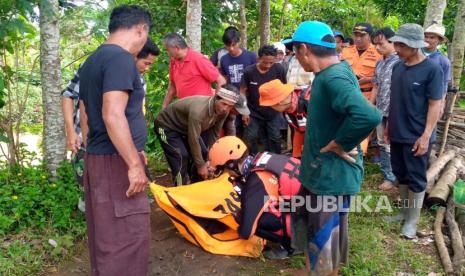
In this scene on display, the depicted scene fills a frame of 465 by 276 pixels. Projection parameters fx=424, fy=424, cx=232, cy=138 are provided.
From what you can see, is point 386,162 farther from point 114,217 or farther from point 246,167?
point 114,217

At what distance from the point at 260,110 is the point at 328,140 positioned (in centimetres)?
289

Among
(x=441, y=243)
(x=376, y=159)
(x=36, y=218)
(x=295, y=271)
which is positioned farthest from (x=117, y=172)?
(x=376, y=159)

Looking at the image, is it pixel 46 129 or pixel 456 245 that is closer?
pixel 456 245

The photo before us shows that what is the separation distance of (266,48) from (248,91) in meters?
0.62

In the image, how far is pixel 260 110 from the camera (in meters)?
5.45

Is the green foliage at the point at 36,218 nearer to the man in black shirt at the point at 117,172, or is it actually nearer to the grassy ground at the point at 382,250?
the man in black shirt at the point at 117,172

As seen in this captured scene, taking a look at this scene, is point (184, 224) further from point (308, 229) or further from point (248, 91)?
point (248, 91)

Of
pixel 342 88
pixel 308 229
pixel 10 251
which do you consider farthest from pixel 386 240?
pixel 10 251

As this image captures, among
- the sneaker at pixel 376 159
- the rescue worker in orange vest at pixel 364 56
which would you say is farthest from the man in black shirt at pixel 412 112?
the rescue worker in orange vest at pixel 364 56

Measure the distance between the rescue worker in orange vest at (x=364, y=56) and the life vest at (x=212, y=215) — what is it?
10.2 feet

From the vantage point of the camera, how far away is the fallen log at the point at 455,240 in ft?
11.0

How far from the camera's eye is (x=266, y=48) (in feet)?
17.1

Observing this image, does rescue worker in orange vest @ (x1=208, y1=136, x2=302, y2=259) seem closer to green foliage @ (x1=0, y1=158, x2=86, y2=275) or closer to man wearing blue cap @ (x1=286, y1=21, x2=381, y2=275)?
man wearing blue cap @ (x1=286, y1=21, x2=381, y2=275)

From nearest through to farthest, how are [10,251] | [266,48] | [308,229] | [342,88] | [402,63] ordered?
[342,88] → [308,229] → [10,251] → [402,63] → [266,48]
